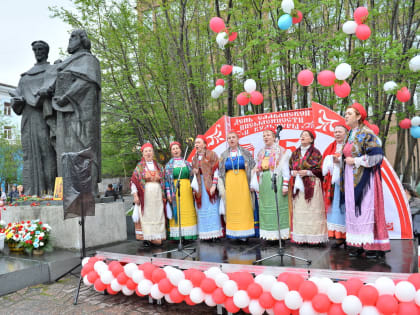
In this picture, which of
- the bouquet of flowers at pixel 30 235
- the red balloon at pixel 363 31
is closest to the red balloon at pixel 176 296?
the bouquet of flowers at pixel 30 235

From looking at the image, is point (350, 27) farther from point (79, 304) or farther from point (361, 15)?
point (79, 304)

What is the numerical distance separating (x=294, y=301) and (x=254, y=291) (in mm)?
430

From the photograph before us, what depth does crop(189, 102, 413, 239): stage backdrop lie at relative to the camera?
18.0 feet

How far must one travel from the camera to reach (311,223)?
481 centimetres

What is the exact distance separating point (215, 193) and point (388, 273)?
2870mm

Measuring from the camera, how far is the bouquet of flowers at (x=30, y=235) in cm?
570

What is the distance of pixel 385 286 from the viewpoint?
9.93 feet

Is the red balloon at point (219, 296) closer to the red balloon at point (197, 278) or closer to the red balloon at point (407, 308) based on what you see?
the red balloon at point (197, 278)

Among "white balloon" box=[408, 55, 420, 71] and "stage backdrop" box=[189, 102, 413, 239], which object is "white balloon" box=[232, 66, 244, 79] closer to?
"stage backdrop" box=[189, 102, 413, 239]

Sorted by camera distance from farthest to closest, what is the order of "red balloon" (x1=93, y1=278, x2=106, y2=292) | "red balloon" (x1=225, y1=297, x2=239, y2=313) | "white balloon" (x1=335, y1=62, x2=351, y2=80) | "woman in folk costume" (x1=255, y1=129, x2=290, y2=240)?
"white balloon" (x1=335, y1=62, x2=351, y2=80), "woman in folk costume" (x1=255, y1=129, x2=290, y2=240), "red balloon" (x1=93, y1=278, x2=106, y2=292), "red balloon" (x1=225, y1=297, x2=239, y2=313)

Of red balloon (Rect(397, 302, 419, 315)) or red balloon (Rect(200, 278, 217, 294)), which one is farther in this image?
red balloon (Rect(200, 278, 217, 294))

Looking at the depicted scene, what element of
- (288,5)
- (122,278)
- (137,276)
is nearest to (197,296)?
(137,276)

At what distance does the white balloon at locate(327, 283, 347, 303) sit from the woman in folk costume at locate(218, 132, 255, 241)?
223cm

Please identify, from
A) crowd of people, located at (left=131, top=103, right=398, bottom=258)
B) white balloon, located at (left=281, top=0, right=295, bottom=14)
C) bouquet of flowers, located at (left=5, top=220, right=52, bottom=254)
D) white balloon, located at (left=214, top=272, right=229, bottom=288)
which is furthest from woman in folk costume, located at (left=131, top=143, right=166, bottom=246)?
white balloon, located at (left=281, top=0, right=295, bottom=14)
